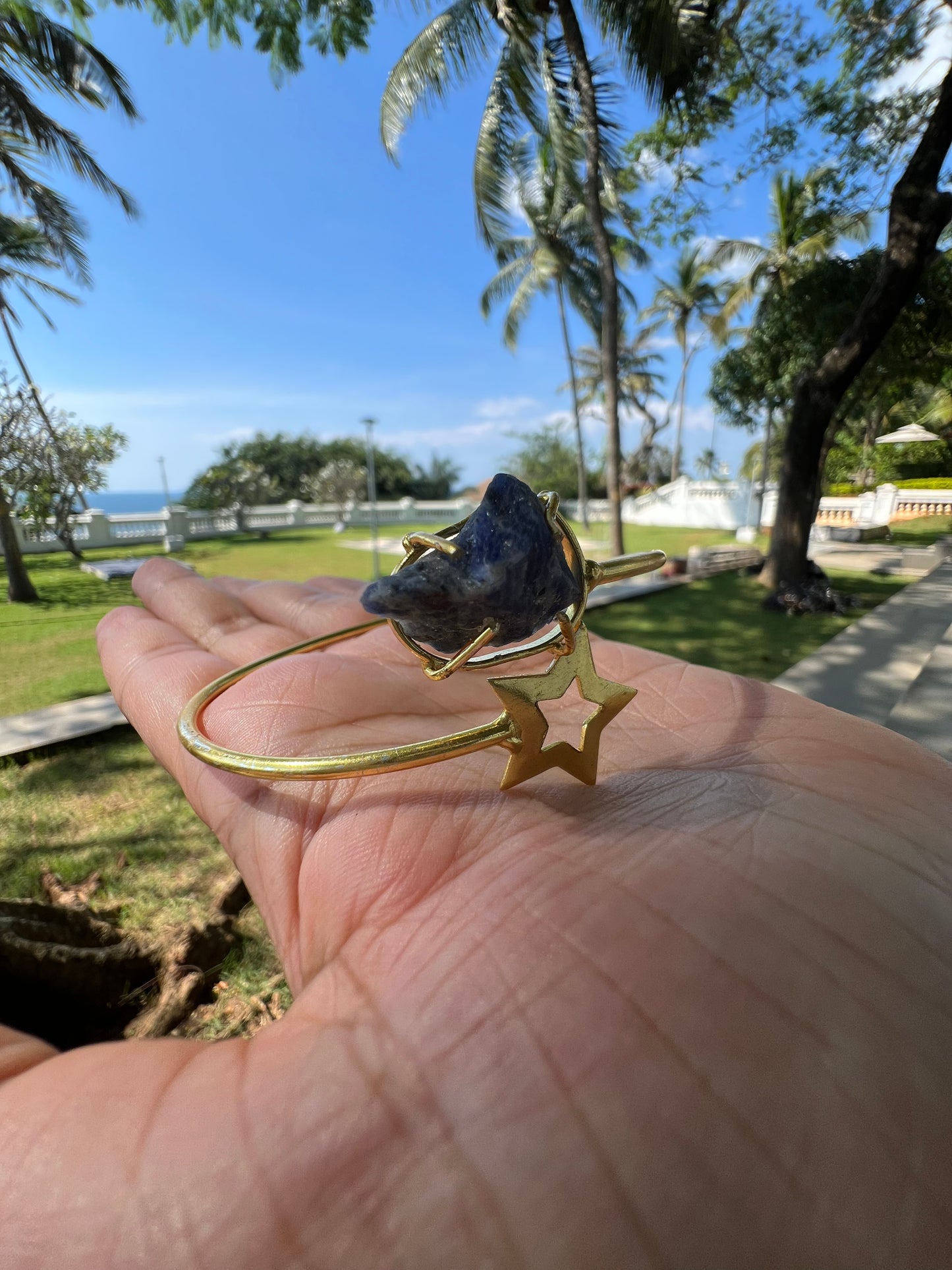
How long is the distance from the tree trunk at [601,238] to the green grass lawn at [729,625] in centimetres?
168

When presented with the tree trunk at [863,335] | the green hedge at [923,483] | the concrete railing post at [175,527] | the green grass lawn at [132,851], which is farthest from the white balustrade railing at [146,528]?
the tree trunk at [863,335]

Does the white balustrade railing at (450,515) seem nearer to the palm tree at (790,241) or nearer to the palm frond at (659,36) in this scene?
the palm tree at (790,241)

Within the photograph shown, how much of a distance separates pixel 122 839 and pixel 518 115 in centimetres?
884

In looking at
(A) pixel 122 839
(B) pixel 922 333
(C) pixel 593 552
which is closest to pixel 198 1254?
(A) pixel 122 839

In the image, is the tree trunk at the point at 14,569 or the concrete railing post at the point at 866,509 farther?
the concrete railing post at the point at 866,509

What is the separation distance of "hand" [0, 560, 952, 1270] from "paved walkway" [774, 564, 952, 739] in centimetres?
262

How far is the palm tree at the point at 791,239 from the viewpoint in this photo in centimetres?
754

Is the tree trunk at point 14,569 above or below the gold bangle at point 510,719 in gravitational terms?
above

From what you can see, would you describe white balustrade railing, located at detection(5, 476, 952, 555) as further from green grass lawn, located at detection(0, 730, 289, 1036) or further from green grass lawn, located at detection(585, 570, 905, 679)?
green grass lawn, located at detection(0, 730, 289, 1036)

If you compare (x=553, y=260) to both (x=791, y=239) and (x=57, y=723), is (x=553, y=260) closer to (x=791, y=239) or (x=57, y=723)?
(x=791, y=239)

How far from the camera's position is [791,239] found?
11.9 m

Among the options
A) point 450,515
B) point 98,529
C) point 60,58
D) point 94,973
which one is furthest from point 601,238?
point 450,515

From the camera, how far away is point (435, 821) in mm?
1153

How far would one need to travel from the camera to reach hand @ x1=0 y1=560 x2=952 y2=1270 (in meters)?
0.65
